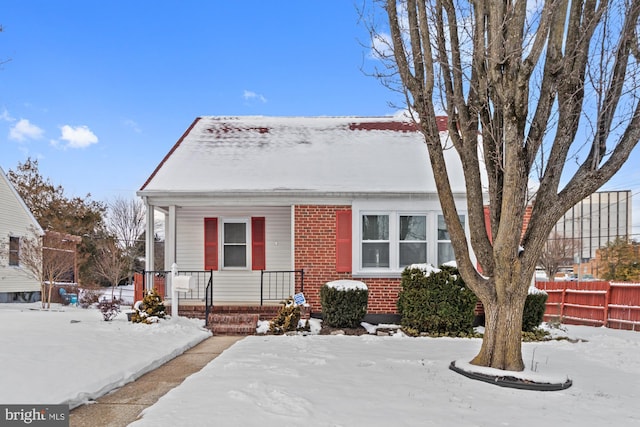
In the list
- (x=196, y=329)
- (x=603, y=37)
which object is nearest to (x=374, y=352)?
(x=196, y=329)

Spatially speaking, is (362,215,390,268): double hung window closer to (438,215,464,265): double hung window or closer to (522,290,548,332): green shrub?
(438,215,464,265): double hung window

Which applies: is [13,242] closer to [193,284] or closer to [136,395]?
Answer: [193,284]

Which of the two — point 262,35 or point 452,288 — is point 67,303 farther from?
point 452,288

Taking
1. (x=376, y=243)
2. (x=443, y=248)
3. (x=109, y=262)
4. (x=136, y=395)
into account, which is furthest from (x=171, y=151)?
(x=109, y=262)

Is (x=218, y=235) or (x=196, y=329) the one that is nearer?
(x=196, y=329)

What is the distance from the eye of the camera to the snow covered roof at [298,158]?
10078 mm

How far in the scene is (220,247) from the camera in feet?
37.3

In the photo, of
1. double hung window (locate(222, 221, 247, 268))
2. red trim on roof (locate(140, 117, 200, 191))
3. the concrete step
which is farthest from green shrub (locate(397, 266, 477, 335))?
red trim on roof (locate(140, 117, 200, 191))

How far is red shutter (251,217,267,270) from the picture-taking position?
37.2 ft

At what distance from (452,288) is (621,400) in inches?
161

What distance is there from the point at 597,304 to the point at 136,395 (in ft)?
42.5

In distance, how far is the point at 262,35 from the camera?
13.2 m

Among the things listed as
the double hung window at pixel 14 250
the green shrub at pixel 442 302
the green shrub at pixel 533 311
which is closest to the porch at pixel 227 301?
the green shrub at pixel 442 302

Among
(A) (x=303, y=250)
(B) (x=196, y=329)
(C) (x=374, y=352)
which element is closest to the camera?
(C) (x=374, y=352)
